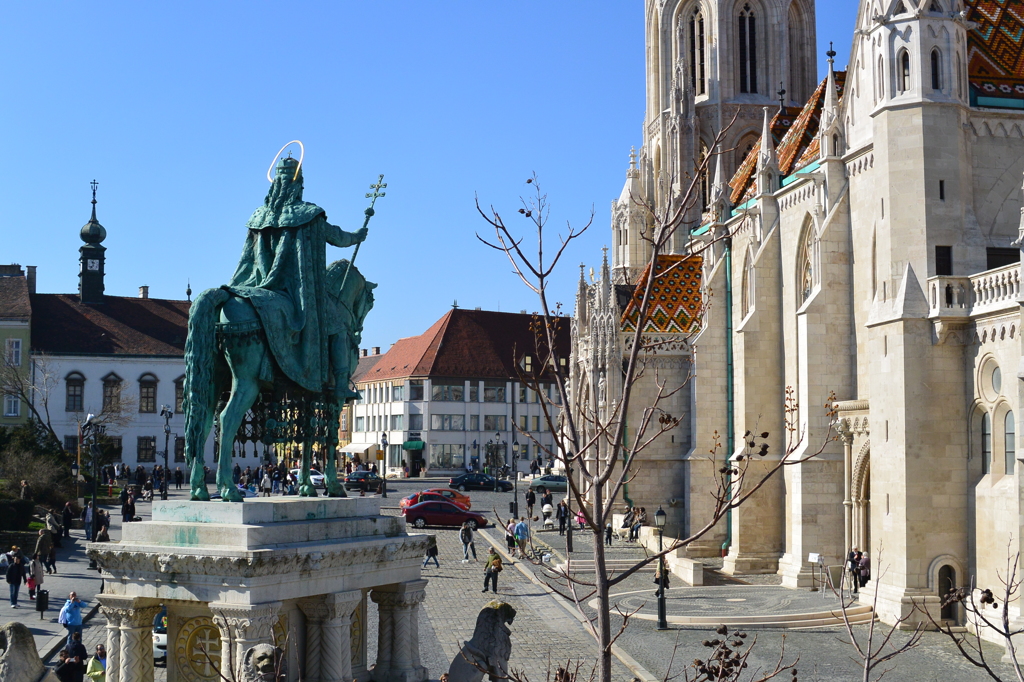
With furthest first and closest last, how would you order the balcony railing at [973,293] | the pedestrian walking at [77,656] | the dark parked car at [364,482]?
the dark parked car at [364,482], the balcony railing at [973,293], the pedestrian walking at [77,656]

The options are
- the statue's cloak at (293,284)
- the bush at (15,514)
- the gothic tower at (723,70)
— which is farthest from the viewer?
the gothic tower at (723,70)

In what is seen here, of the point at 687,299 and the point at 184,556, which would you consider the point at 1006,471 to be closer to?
the point at 184,556

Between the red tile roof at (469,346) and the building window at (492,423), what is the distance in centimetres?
290

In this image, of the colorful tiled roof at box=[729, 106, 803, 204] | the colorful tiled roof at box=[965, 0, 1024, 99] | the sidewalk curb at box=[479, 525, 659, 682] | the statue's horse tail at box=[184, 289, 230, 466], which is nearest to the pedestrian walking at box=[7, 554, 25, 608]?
the sidewalk curb at box=[479, 525, 659, 682]

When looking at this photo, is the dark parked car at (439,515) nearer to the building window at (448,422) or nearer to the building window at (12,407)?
the building window at (12,407)

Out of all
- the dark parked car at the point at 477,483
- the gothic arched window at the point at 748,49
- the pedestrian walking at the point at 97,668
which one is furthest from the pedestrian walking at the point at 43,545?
the gothic arched window at the point at 748,49

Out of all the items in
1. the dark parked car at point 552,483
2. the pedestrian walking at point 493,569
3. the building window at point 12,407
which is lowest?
the pedestrian walking at point 493,569

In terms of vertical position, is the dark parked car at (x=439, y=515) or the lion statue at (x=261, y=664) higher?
the lion statue at (x=261, y=664)

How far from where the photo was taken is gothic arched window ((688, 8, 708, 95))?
52.4 m

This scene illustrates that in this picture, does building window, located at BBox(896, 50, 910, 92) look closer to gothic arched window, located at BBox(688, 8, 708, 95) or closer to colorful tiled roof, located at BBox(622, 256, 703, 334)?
colorful tiled roof, located at BBox(622, 256, 703, 334)

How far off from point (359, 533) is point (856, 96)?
20948mm

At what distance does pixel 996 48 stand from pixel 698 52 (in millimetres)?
28333

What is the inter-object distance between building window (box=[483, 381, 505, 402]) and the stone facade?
4229 centimetres

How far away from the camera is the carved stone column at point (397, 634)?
9.74m
